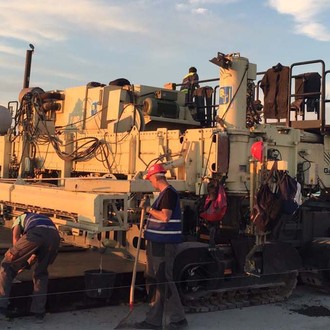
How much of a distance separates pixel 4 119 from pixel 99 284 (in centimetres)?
496

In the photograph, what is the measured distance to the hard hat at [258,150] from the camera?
6250mm

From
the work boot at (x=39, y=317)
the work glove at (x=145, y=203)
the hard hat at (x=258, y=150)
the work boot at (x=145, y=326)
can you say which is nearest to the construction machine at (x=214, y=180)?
the hard hat at (x=258, y=150)

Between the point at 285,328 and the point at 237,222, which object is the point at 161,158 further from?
the point at 285,328

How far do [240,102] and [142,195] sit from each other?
173 cm

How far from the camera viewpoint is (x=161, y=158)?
22.6ft

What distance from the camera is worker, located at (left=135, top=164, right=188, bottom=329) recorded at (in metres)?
5.45

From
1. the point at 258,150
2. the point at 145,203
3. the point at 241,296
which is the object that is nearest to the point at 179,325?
the point at 145,203

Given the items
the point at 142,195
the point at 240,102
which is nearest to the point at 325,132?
the point at 240,102

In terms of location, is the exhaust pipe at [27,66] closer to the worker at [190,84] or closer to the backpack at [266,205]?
the worker at [190,84]

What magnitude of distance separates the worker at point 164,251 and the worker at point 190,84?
4.02 m

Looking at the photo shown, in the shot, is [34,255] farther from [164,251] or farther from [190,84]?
[190,84]

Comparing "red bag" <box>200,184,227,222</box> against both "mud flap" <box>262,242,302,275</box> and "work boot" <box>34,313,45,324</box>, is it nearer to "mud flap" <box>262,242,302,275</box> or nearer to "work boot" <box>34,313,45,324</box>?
"mud flap" <box>262,242,302,275</box>

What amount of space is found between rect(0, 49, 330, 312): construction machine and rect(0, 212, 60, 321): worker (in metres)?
0.40

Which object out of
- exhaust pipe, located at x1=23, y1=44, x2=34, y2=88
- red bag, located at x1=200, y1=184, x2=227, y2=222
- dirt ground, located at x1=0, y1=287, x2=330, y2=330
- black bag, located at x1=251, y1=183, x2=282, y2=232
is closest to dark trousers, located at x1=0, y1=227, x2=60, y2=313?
dirt ground, located at x1=0, y1=287, x2=330, y2=330
